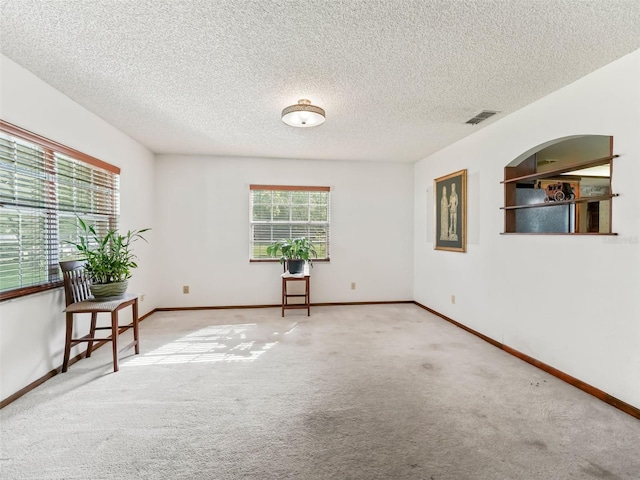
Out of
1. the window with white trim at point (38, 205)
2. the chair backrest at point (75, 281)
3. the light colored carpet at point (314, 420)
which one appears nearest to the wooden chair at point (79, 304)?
the chair backrest at point (75, 281)

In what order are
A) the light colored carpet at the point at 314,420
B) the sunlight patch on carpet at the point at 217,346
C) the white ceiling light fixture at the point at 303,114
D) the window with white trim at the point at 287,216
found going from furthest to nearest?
the window with white trim at the point at 287,216 < the sunlight patch on carpet at the point at 217,346 < the white ceiling light fixture at the point at 303,114 < the light colored carpet at the point at 314,420

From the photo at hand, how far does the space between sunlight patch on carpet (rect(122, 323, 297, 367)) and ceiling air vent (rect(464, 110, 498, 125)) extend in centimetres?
318

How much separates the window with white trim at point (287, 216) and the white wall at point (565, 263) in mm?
2120

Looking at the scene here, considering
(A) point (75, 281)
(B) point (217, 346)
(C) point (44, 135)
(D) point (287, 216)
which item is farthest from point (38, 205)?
(D) point (287, 216)

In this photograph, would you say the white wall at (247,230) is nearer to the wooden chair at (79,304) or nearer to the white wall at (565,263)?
the white wall at (565,263)

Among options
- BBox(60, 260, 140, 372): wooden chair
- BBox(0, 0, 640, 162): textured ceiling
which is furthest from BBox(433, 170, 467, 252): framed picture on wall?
BBox(60, 260, 140, 372): wooden chair

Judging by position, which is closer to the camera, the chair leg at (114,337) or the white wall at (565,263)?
the white wall at (565,263)

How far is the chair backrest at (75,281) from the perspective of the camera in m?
2.67

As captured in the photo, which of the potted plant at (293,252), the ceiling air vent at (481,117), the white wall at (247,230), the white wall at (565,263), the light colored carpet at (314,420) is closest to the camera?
the light colored carpet at (314,420)

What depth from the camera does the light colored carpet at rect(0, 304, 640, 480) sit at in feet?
5.36

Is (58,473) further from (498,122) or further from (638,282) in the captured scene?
(498,122)

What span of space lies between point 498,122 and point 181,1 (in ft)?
10.4

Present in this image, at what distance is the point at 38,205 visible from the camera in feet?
8.31

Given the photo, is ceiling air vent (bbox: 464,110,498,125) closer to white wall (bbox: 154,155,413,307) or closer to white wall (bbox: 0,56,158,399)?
white wall (bbox: 154,155,413,307)
